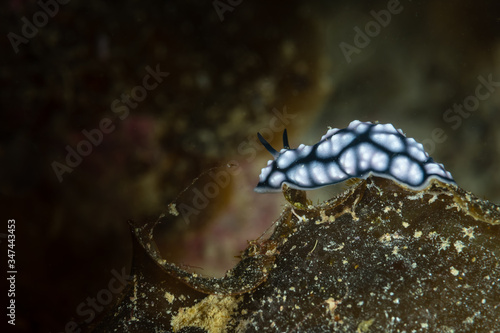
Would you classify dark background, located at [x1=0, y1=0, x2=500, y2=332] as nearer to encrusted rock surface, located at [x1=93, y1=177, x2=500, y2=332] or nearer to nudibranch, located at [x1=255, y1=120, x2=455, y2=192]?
nudibranch, located at [x1=255, y1=120, x2=455, y2=192]

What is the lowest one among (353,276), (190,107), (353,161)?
(353,276)

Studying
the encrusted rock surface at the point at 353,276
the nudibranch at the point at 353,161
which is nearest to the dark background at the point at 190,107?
the nudibranch at the point at 353,161

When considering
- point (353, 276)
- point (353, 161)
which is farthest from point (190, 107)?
point (353, 276)

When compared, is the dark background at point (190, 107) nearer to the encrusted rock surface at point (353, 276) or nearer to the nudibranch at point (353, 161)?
the nudibranch at point (353, 161)

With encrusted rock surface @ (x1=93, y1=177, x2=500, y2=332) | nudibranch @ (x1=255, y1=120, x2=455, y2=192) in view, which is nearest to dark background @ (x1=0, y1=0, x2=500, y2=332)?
nudibranch @ (x1=255, y1=120, x2=455, y2=192)

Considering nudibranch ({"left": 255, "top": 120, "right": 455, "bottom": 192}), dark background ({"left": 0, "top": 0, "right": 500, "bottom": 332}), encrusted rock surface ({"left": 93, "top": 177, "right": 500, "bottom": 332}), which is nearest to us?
encrusted rock surface ({"left": 93, "top": 177, "right": 500, "bottom": 332})

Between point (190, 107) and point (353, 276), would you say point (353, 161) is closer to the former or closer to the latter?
point (353, 276)
